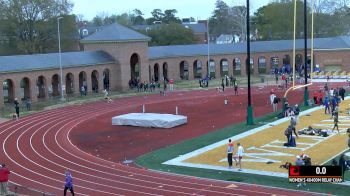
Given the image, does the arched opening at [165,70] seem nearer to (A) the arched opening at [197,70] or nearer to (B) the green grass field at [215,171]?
(A) the arched opening at [197,70]

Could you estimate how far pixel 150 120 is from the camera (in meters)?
35.6

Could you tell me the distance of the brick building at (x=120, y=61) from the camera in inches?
2019

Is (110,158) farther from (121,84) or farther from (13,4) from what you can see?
(13,4)

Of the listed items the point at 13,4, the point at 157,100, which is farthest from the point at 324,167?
the point at 13,4

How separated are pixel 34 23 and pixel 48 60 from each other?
22.3 meters

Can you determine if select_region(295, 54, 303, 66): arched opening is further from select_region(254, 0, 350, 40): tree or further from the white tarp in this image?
the white tarp

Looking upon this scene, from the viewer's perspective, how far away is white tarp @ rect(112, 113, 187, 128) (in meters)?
35.3

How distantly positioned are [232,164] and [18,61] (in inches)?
1253

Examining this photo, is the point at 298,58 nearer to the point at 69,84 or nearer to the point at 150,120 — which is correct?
the point at 69,84

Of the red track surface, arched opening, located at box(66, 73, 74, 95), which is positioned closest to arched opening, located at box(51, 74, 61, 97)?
arched opening, located at box(66, 73, 74, 95)

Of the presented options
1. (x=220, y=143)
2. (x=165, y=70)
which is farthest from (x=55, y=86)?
(x=220, y=143)

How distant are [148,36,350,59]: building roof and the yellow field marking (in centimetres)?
3659

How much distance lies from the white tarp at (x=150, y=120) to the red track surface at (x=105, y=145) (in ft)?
2.28

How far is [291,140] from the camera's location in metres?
27.2
